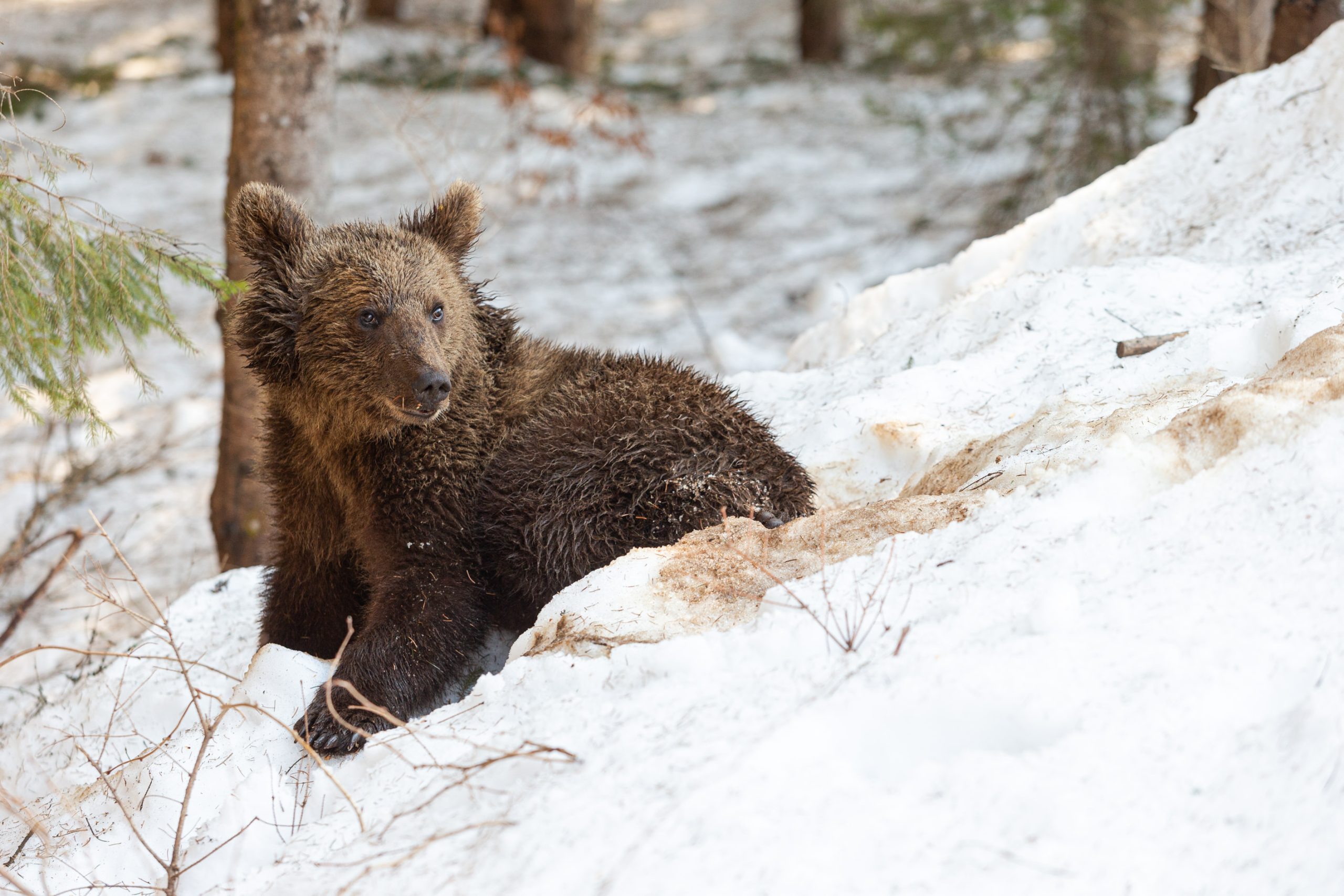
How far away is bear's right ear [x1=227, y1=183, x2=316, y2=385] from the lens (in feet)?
13.7

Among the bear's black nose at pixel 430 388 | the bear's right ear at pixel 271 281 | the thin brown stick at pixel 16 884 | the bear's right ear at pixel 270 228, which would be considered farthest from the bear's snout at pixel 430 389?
the thin brown stick at pixel 16 884

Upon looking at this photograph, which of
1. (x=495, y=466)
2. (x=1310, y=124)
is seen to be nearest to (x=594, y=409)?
(x=495, y=466)

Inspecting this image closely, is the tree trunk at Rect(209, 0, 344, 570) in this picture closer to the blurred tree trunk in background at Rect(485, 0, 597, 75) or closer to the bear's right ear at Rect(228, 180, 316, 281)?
the bear's right ear at Rect(228, 180, 316, 281)

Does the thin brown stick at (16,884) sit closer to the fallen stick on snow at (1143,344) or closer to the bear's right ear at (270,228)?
the bear's right ear at (270,228)

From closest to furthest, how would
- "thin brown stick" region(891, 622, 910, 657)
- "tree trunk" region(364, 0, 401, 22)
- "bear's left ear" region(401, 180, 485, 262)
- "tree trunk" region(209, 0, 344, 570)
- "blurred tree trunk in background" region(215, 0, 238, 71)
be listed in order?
"thin brown stick" region(891, 622, 910, 657) < "bear's left ear" region(401, 180, 485, 262) < "tree trunk" region(209, 0, 344, 570) < "blurred tree trunk in background" region(215, 0, 238, 71) < "tree trunk" region(364, 0, 401, 22)

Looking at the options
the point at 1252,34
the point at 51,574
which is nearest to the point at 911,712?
the point at 51,574

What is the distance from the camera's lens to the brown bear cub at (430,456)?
392 cm

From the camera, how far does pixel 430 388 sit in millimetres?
3855

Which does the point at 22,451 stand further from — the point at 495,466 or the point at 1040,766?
the point at 1040,766

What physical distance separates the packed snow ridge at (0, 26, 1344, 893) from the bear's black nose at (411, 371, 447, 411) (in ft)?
2.88

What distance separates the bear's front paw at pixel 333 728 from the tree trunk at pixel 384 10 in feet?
55.9

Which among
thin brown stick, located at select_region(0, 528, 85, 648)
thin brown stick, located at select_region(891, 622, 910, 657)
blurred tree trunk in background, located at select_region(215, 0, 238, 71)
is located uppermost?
blurred tree trunk in background, located at select_region(215, 0, 238, 71)

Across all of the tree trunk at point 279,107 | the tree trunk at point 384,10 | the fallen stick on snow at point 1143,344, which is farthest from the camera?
the tree trunk at point 384,10

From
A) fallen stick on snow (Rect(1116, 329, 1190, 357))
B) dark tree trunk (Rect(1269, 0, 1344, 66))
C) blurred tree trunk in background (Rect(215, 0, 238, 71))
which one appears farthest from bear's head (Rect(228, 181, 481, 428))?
blurred tree trunk in background (Rect(215, 0, 238, 71))
